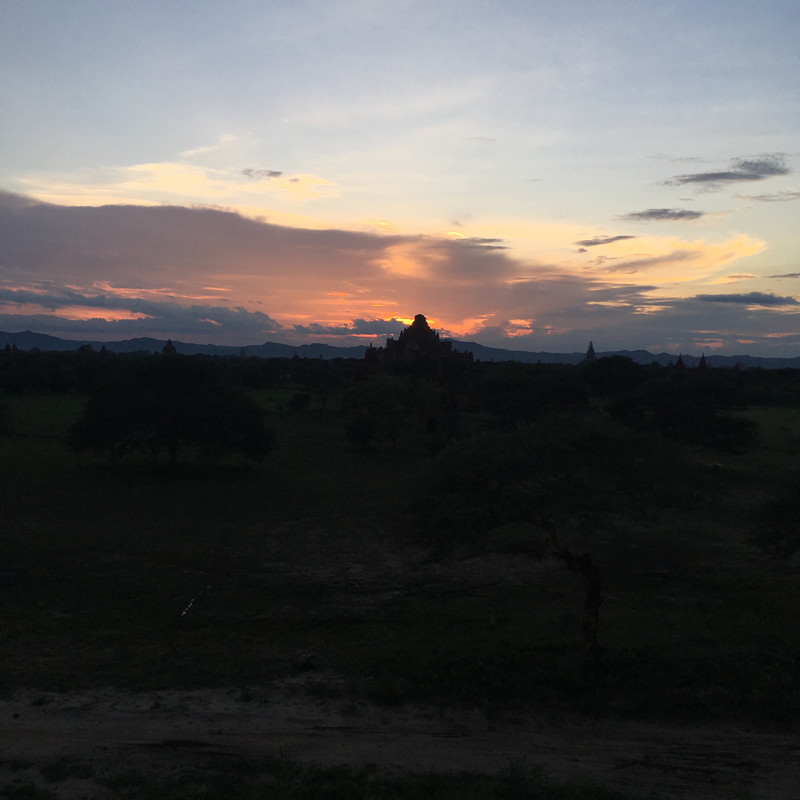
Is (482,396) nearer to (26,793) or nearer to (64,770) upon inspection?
(64,770)

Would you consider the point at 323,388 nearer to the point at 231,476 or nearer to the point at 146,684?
the point at 231,476

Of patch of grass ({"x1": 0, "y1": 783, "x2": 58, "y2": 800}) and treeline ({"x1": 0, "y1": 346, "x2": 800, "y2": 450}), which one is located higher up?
treeline ({"x1": 0, "y1": 346, "x2": 800, "y2": 450})

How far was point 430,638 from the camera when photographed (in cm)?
1241

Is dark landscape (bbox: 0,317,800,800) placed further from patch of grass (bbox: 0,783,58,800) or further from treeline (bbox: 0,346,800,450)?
treeline (bbox: 0,346,800,450)

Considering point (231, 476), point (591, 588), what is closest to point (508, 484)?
point (591, 588)

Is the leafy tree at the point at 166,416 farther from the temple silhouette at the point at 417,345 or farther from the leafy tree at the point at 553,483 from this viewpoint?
the temple silhouette at the point at 417,345

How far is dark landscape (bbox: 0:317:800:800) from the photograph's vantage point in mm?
8328

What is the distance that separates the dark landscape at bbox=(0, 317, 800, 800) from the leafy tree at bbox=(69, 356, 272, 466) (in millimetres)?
5437

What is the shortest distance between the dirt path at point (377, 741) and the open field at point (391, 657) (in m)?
0.03

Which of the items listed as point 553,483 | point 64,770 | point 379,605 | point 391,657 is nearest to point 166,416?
point 379,605

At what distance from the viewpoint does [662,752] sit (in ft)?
28.8

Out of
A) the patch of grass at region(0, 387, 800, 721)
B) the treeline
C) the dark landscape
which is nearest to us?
the dark landscape

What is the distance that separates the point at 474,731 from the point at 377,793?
2.15m

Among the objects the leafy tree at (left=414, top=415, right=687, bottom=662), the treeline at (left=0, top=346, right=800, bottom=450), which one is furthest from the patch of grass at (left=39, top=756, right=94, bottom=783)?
the treeline at (left=0, top=346, right=800, bottom=450)
